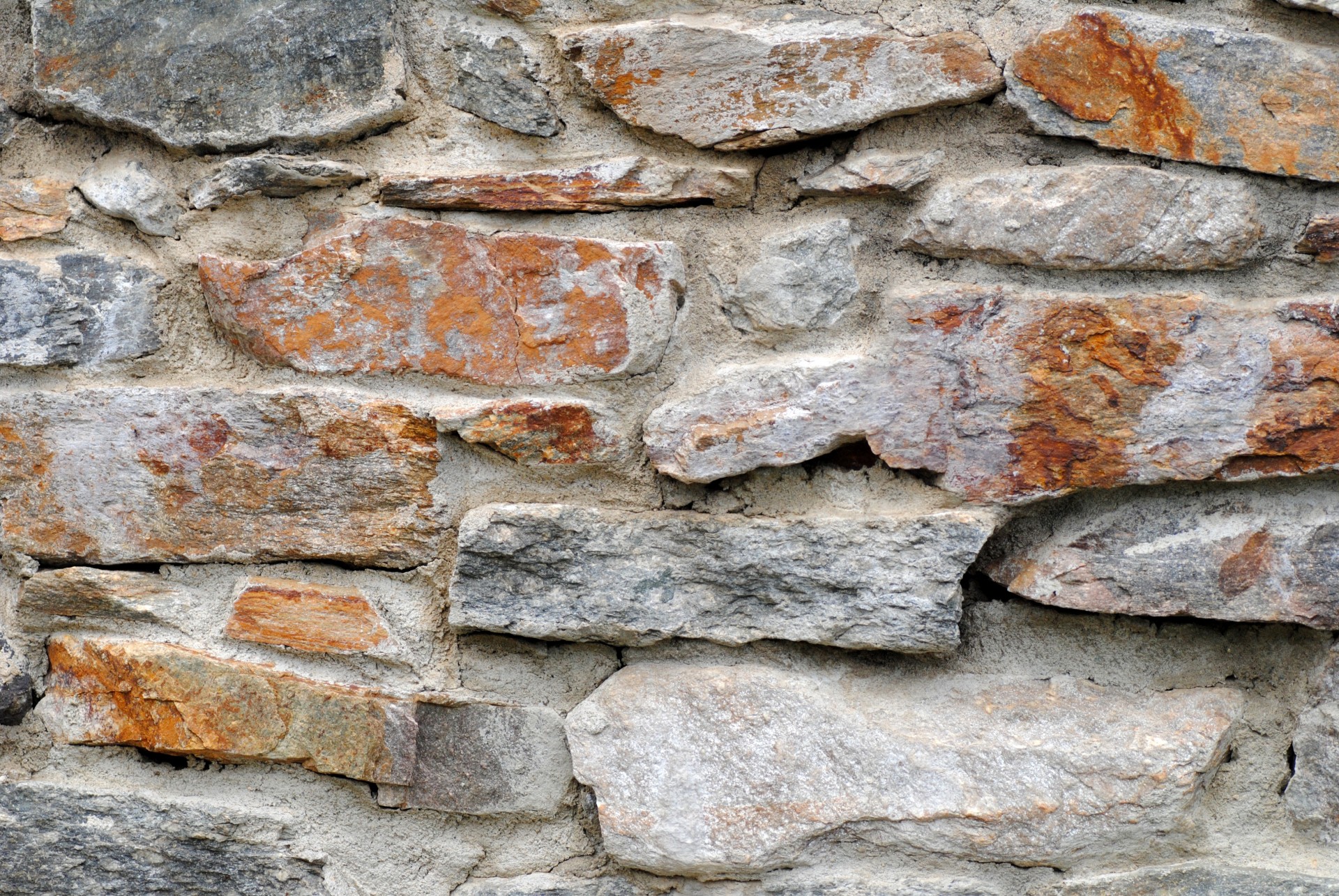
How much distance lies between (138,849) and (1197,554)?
1072 mm

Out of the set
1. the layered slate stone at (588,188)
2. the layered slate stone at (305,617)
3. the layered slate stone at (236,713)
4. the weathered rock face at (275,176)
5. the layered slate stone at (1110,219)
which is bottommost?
the layered slate stone at (236,713)

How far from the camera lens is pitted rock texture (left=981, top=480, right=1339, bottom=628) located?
90 cm

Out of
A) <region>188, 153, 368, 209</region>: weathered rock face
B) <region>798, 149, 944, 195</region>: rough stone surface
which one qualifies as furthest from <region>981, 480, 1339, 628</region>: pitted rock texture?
<region>188, 153, 368, 209</region>: weathered rock face

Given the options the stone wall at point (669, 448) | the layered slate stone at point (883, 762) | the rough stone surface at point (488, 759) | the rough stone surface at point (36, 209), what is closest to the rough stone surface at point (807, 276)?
the stone wall at point (669, 448)

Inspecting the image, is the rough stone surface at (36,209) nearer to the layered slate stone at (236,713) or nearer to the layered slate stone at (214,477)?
the layered slate stone at (214,477)

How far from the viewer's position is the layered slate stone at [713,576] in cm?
93

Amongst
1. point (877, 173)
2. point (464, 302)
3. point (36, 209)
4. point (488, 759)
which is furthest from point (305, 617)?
point (877, 173)

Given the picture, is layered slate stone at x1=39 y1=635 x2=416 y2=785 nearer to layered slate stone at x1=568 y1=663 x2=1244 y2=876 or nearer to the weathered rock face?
layered slate stone at x1=568 y1=663 x2=1244 y2=876

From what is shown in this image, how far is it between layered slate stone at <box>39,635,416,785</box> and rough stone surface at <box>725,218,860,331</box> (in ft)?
1.77

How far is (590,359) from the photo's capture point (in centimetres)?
97

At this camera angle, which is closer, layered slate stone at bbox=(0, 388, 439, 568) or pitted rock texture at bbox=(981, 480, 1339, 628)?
pitted rock texture at bbox=(981, 480, 1339, 628)

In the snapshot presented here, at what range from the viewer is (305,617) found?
104 centimetres

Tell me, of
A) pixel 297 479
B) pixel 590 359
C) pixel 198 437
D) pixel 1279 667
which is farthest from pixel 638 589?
pixel 1279 667

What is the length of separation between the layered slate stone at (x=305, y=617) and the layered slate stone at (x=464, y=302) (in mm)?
227
